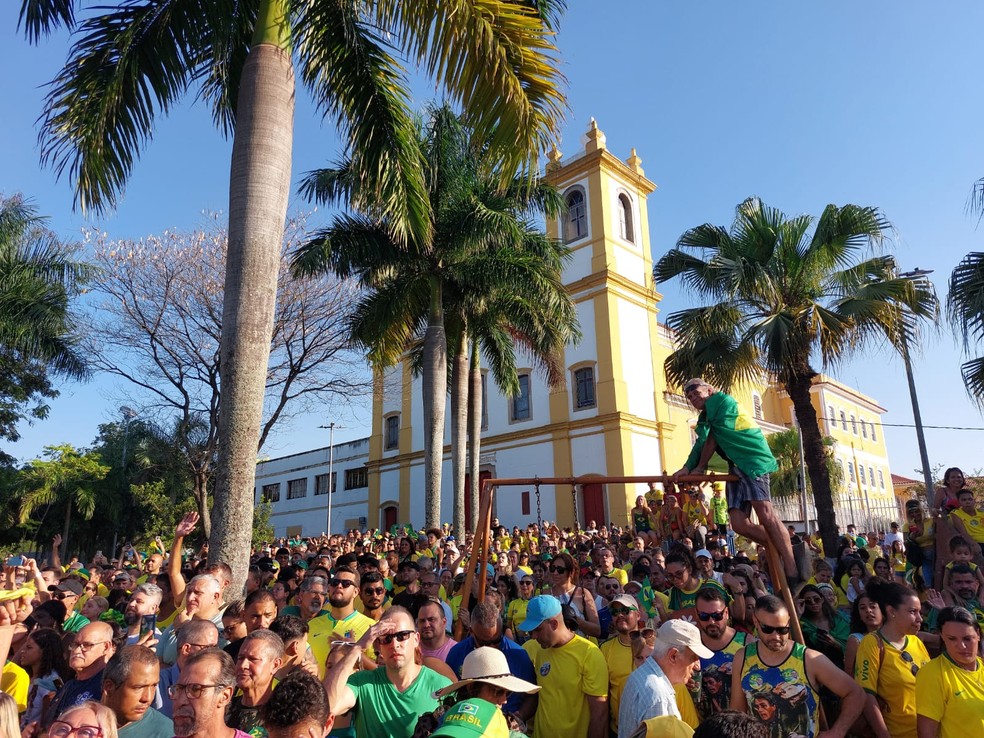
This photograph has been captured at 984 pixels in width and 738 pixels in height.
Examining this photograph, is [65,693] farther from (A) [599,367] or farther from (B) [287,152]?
(A) [599,367]

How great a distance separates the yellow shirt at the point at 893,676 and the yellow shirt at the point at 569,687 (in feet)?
5.75

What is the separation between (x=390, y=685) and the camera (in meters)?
3.89

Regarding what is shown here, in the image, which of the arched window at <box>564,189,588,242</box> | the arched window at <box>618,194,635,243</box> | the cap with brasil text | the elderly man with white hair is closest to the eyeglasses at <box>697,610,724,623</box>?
the elderly man with white hair

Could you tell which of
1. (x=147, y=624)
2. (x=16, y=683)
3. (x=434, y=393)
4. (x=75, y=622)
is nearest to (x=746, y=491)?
(x=147, y=624)

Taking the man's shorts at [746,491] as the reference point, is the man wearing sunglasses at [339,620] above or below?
below

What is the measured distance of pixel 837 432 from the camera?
51.3 metres

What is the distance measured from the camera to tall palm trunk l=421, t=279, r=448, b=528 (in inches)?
619

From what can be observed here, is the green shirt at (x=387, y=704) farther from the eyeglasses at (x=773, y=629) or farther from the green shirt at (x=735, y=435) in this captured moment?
the green shirt at (x=735, y=435)

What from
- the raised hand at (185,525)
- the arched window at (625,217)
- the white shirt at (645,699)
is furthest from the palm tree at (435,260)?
the arched window at (625,217)

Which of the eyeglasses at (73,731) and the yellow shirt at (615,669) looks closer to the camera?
the eyeglasses at (73,731)

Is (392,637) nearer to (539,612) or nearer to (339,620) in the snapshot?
(539,612)

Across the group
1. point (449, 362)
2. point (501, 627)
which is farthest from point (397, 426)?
point (501, 627)

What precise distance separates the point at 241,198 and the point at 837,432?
52270 millimetres

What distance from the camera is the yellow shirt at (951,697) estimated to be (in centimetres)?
414
